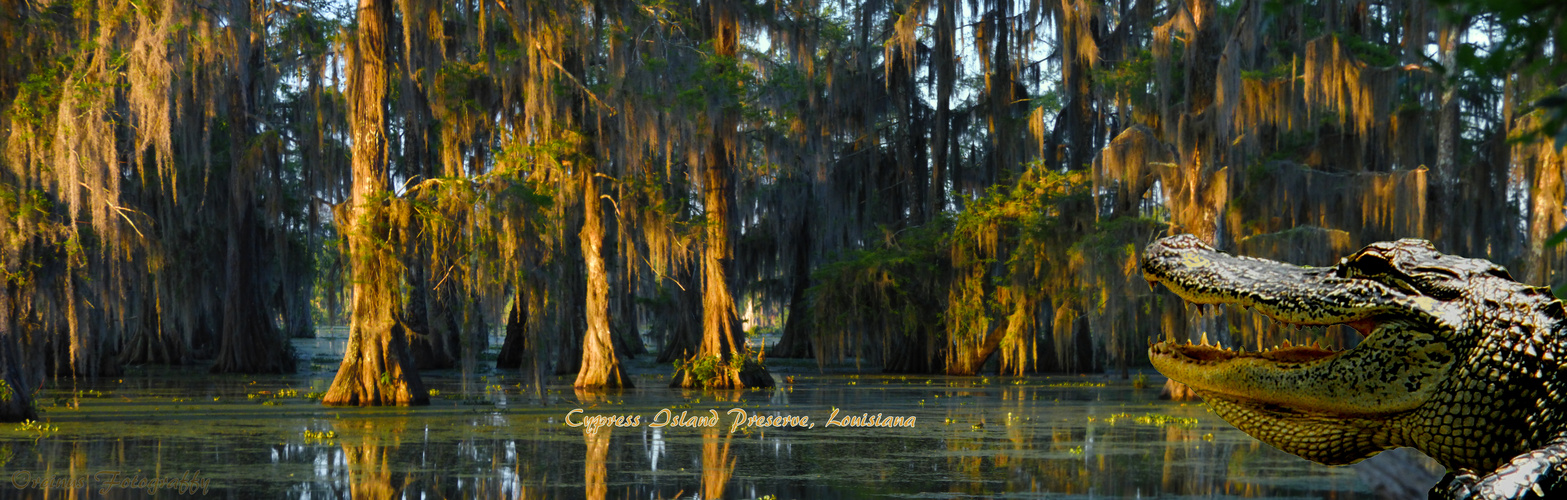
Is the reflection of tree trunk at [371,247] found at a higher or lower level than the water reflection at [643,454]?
higher

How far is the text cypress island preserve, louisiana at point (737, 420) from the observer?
15070 millimetres

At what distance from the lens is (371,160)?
1769cm

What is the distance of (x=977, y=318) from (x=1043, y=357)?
657cm

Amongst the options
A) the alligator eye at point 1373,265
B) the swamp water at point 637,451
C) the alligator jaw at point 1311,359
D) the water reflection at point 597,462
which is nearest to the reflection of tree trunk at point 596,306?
the swamp water at point 637,451

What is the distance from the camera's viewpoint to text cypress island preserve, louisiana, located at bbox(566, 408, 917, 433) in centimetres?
1507

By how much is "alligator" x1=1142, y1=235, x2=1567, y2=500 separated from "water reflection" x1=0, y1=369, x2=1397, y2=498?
4459 mm

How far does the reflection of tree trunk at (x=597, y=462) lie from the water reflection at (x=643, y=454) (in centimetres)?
3

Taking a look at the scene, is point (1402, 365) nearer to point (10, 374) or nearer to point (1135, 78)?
point (10, 374)

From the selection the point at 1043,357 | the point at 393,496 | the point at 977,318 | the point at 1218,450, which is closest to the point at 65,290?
the point at 393,496

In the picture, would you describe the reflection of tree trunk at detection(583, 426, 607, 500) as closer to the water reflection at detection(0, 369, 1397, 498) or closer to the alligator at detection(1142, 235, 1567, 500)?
the water reflection at detection(0, 369, 1397, 498)

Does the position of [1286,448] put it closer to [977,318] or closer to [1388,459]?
[1388,459]

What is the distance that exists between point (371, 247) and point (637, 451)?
22.5 feet

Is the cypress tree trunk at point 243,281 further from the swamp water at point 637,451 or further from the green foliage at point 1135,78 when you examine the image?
the green foliage at point 1135,78

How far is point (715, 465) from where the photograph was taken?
10695 millimetres
